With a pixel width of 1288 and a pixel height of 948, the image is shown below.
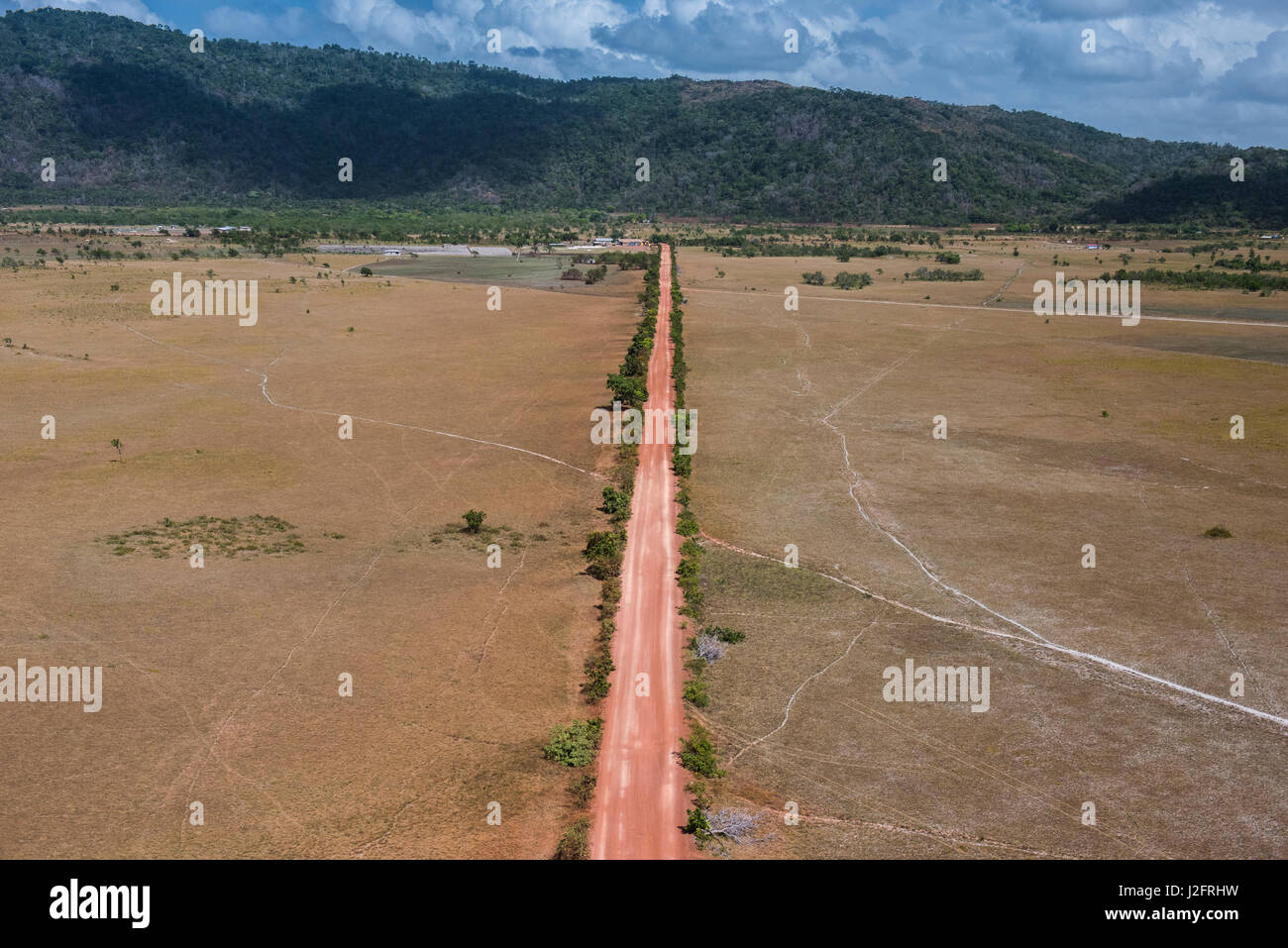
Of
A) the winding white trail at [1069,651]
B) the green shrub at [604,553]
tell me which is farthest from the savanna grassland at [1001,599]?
the green shrub at [604,553]

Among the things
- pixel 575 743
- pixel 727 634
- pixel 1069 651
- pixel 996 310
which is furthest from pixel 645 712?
pixel 996 310

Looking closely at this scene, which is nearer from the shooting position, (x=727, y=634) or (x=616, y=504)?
(x=727, y=634)

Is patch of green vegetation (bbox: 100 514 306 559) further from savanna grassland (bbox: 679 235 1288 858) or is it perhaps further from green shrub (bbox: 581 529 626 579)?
savanna grassland (bbox: 679 235 1288 858)

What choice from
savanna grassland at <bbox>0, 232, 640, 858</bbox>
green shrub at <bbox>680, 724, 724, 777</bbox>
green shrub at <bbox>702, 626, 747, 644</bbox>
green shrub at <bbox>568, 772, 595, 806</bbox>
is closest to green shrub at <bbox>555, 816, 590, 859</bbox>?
savanna grassland at <bbox>0, 232, 640, 858</bbox>

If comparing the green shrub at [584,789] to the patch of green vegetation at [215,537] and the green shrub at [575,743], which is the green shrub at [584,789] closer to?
the green shrub at [575,743]

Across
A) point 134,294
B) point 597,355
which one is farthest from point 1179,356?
point 134,294

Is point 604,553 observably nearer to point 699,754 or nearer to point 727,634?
point 727,634
